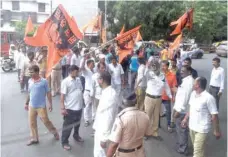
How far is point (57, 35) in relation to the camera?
587cm

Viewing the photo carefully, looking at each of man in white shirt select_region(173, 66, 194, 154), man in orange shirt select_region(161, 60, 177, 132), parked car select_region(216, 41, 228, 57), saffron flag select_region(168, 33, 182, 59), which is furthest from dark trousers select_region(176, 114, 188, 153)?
parked car select_region(216, 41, 228, 57)

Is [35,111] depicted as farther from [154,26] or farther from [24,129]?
[154,26]

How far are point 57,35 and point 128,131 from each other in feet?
10.1

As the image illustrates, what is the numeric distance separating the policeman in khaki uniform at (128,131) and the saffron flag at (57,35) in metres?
2.68

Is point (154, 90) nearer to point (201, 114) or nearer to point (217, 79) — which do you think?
point (201, 114)

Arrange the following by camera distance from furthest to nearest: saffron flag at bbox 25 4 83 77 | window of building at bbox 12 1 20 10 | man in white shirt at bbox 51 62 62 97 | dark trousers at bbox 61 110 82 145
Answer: window of building at bbox 12 1 20 10
man in white shirt at bbox 51 62 62 97
saffron flag at bbox 25 4 83 77
dark trousers at bbox 61 110 82 145

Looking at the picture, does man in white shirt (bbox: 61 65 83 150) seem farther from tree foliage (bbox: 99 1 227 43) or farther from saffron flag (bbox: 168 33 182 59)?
tree foliage (bbox: 99 1 227 43)

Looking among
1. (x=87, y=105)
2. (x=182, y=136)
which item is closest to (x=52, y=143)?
(x=87, y=105)

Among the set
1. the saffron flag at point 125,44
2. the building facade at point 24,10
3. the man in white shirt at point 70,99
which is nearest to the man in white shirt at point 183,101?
the man in white shirt at point 70,99

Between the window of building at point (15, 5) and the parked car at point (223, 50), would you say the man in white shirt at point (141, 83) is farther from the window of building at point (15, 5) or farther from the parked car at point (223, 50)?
the window of building at point (15, 5)

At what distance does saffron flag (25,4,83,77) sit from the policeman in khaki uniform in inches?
105

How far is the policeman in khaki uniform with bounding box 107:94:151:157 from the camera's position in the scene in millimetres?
3352

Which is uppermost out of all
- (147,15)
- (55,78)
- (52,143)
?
(147,15)

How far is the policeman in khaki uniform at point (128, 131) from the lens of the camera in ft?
11.0
